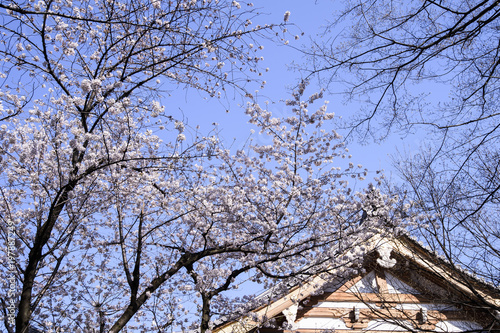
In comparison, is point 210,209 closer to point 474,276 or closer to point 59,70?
point 59,70

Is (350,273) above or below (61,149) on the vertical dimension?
below

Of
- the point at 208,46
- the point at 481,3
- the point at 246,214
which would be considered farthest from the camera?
the point at 246,214

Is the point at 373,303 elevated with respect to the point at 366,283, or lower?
lower

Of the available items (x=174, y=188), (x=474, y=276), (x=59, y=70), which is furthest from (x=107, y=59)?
(x=474, y=276)

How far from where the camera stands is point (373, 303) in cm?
817

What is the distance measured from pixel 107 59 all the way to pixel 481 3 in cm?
506

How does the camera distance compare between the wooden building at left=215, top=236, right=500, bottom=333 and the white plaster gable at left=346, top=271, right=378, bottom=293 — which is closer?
the wooden building at left=215, top=236, right=500, bottom=333

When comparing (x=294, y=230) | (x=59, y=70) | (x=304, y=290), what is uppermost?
(x=59, y=70)

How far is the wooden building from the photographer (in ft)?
25.9

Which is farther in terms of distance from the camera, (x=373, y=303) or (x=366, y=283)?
(x=366, y=283)

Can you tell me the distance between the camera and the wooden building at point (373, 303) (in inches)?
311

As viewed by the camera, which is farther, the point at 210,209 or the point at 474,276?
the point at 210,209

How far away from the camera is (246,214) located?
8.88 metres

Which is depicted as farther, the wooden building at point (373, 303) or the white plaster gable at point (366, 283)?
the white plaster gable at point (366, 283)
